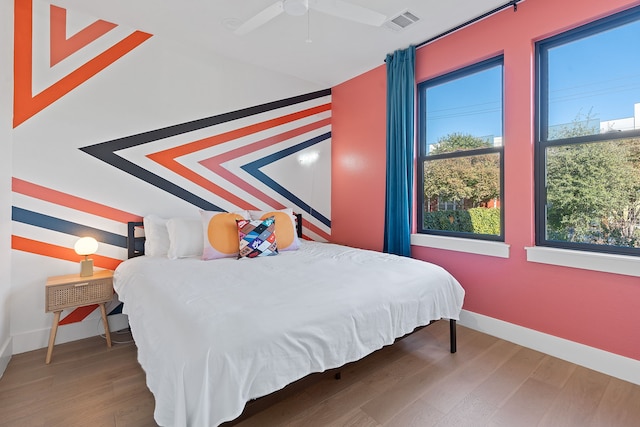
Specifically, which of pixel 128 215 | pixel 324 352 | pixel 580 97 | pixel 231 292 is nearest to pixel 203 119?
pixel 128 215

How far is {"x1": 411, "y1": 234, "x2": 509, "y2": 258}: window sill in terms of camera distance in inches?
102

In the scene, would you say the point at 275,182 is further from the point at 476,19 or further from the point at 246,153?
the point at 476,19

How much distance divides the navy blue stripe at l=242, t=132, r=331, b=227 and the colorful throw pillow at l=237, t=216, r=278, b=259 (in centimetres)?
99

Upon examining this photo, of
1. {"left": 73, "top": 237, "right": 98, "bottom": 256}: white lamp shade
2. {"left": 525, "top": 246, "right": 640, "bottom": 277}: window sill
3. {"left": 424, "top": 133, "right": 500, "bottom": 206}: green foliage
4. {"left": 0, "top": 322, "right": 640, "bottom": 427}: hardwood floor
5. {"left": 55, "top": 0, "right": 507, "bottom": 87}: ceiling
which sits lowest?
{"left": 0, "top": 322, "right": 640, "bottom": 427}: hardwood floor

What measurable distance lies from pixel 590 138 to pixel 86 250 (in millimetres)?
3918

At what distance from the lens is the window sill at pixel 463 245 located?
2.60 meters

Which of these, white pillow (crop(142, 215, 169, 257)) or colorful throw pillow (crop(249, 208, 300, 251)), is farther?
colorful throw pillow (crop(249, 208, 300, 251))

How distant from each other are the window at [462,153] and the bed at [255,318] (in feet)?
3.14

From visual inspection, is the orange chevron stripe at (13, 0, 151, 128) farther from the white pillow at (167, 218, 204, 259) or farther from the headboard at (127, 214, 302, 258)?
the white pillow at (167, 218, 204, 259)

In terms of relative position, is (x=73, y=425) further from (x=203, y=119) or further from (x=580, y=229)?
(x=580, y=229)

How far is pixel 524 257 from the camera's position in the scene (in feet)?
8.10

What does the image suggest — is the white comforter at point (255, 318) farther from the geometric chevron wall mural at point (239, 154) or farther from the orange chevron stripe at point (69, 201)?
the geometric chevron wall mural at point (239, 154)

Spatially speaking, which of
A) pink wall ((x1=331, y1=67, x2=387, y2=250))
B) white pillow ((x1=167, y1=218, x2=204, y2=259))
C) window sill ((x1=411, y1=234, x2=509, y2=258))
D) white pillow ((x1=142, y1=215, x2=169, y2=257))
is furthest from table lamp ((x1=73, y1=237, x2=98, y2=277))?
window sill ((x1=411, y1=234, x2=509, y2=258))

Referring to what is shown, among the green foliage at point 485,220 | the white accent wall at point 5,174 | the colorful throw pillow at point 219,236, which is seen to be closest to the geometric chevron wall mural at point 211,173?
the white accent wall at point 5,174
